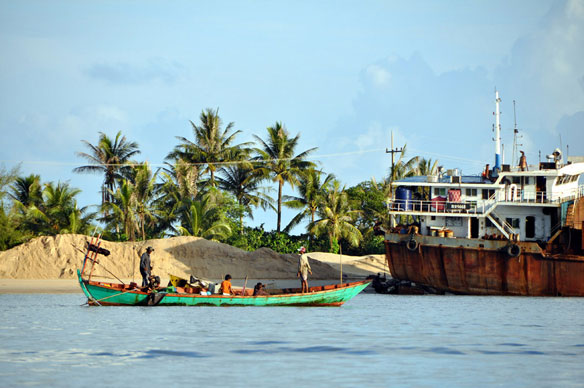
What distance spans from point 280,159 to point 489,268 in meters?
25.7

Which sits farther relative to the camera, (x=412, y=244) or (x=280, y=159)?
(x=280, y=159)

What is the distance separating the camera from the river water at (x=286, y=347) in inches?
612

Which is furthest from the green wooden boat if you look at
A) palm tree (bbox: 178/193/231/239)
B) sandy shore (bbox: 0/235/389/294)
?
palm tree (bbox: 178/193/231/239)

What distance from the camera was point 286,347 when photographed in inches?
795

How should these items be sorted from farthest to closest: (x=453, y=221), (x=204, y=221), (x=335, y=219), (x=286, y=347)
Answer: (x=335, y=219) → (x=204, y=221) → (x=453, y=221) → (x=286, y=347)

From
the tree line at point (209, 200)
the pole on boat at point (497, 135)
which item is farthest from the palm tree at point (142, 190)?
the pole on boat at point (497, 135)

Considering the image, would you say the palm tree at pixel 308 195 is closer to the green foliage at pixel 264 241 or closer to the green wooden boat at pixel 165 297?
the green foliage at pixel 264 241

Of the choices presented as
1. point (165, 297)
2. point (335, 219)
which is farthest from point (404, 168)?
point (165, 297)

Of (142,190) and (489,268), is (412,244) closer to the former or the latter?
(489,268)

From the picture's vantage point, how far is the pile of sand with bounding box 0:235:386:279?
50.2 metres

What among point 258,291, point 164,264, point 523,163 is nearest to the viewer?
point 258,291

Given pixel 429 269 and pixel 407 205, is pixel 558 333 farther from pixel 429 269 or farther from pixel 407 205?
pixel 407 205

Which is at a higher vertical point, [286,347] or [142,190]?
[142,190]

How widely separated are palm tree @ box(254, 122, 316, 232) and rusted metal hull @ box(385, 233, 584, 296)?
20.3 m
